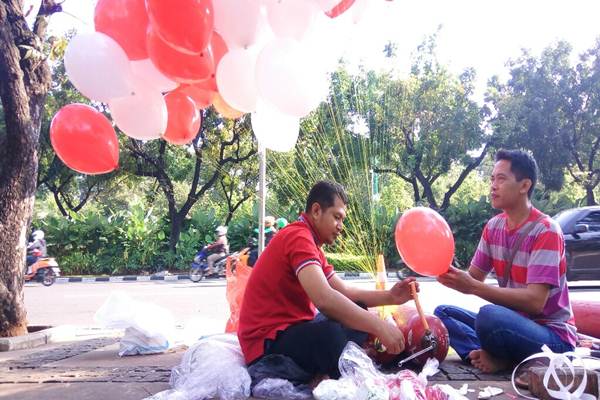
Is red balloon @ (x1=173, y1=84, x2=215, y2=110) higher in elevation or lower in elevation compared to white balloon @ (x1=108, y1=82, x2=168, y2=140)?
higher

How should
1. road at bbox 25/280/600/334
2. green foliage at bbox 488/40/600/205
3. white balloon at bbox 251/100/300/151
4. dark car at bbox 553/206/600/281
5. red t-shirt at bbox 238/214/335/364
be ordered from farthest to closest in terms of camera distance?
green foliage at bbox 488/40/600/205 < dark car at bbox 553/206/600/281 < road at bbox 25/280/600/334 < white balloon at bbox 251/100/300/151 < red t-shirt at bbox 238/214/335/364

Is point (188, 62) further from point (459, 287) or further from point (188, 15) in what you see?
point (459, 287)

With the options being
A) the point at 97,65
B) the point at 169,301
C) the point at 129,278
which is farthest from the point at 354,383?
the point at 129,278

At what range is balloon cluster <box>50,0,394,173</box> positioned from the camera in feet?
8.68

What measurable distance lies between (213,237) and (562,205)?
10.9 metres

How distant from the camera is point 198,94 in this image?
11.3ft

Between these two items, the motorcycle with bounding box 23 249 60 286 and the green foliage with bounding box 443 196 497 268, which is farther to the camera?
the green foliage with bounding box 443 196 497 268

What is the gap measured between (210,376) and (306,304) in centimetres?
60

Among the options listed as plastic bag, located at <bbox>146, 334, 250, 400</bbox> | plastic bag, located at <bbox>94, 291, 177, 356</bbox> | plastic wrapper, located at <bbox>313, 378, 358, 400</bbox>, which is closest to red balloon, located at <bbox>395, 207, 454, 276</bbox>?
plastic wrapper, located at <bbox>313, 378, 358, 400</bbox>

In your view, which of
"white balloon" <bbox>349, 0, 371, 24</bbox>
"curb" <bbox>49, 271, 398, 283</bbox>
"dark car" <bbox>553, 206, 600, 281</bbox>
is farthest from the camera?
"curb" <bbox>49, 271, 398, 283</bbox>

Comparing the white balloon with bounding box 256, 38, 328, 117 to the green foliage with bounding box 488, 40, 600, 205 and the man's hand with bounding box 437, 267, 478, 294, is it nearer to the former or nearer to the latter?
the man's hand with bounding box 437, 267, 478, 294

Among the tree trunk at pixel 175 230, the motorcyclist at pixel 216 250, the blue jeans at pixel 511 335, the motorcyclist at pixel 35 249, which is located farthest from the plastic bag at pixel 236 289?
the tree trunk at pixel 175 230

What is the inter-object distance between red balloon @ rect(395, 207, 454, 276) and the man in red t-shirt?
0.15 m

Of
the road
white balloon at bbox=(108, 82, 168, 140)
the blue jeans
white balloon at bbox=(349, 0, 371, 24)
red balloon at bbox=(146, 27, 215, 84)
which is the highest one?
white balloon at bbox=(349, 0, 371, 24)
